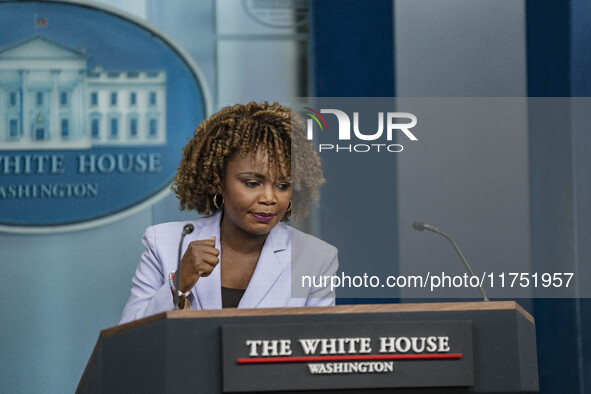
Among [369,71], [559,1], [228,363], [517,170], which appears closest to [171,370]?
[228,363]

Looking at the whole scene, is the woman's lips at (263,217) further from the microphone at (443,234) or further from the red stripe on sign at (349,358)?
the red stripe on sign at (349,358)

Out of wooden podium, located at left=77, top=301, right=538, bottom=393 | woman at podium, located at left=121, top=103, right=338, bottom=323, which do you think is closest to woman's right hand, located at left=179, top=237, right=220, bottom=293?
woman at podium, located at left=121, top=103, right=338, bottom=323

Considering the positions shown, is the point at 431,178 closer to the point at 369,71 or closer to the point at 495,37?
the point at 495,37

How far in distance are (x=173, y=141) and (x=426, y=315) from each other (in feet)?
8.67

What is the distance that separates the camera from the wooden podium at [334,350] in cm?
191

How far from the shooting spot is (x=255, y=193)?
268 cm

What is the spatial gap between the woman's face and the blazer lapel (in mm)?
53

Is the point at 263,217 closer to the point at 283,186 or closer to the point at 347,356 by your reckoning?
the point at 283,186

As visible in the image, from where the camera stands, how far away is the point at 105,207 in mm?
4395

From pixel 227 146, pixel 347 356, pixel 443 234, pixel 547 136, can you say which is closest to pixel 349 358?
pixel 347 356

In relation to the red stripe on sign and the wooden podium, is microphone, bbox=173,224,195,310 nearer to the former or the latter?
the wooden podium

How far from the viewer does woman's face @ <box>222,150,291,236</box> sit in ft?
8.64

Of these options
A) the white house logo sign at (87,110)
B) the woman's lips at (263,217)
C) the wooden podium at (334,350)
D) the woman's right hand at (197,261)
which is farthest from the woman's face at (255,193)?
the white house logo sign at (87,110)

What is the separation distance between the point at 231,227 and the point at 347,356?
3.50 ft
